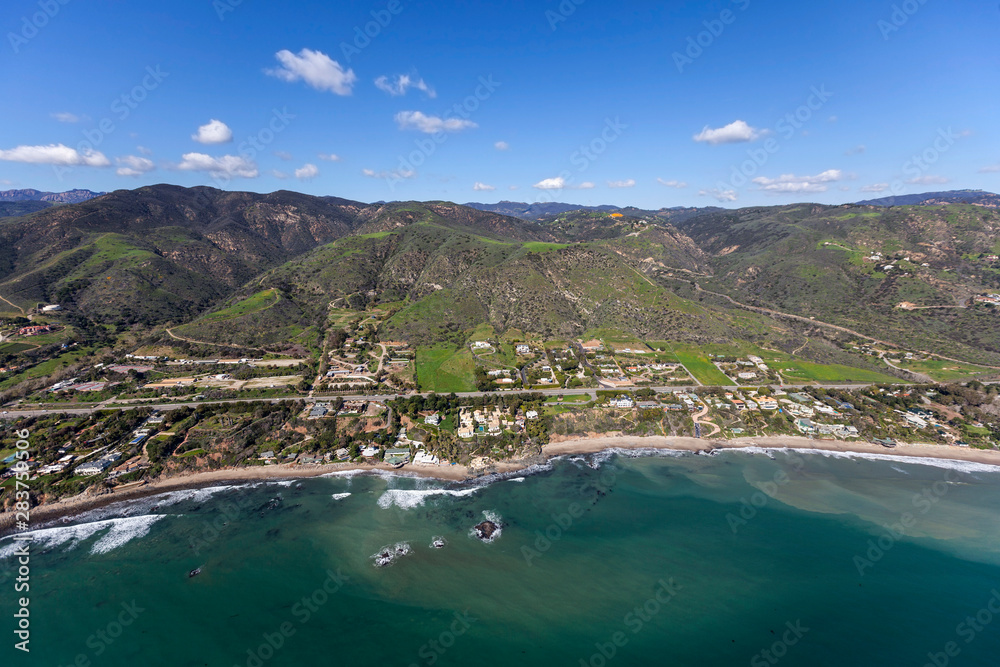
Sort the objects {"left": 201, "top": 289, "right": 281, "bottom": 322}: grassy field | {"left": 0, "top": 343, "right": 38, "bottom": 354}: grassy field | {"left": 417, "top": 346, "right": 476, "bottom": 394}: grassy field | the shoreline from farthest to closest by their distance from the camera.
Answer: {"left": 201, "top": 289, "right": 281, "bottom": 322}: grassy field → {"left": 0, "top": 343, "right": 38, "bottom": 354}: grassy field → {"left": 417, "top": 346, "right": 476, "bottom": 394}: grassy field → the shoreline

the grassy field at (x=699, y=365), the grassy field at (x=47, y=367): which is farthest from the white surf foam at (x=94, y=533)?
the grassy field at (x=699, y=365)

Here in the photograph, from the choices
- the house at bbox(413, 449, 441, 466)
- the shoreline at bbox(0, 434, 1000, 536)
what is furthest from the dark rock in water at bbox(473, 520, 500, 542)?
the house at bbox(413, 449, 441, 466)

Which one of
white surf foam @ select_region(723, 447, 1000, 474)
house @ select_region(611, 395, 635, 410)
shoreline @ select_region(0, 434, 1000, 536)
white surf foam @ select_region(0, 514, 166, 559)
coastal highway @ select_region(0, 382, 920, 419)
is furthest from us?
house @ select_region(611, 395, 635, 410)

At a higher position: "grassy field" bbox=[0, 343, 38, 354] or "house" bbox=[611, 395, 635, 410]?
"grassy field" bbox=[0, 343, 38, 354]

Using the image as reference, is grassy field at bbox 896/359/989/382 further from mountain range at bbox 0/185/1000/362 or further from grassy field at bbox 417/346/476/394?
grassy field at bbox 417/346/476/394

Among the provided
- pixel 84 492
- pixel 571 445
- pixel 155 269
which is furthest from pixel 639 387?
pixel 155 269

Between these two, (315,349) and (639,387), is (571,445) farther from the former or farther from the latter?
(315,349)
